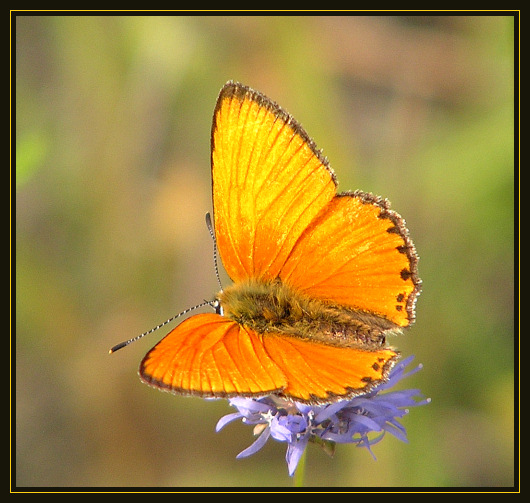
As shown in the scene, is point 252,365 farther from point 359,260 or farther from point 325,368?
point 359,260

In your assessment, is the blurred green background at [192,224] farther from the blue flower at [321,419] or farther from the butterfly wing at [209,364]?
the butterfly wing at [209,364]

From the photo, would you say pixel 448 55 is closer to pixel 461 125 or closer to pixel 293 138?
pixel 461 125

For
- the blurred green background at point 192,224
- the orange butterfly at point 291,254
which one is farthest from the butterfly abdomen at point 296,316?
the blurred green background at point 192,224

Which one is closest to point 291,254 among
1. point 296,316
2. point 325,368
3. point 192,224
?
point 296,316

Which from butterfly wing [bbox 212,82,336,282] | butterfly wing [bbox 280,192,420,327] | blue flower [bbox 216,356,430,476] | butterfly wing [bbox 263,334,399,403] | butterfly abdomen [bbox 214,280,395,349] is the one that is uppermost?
butterfly wing [bbox 212,82,336,282]

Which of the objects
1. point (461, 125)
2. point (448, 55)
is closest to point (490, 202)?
point (461, 125)

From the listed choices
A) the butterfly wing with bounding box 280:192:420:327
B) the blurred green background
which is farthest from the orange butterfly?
the blurred green background

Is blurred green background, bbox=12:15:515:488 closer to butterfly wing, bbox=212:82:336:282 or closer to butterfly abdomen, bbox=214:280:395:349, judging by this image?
butterfly abdomen, bbox=214:280:395:349
